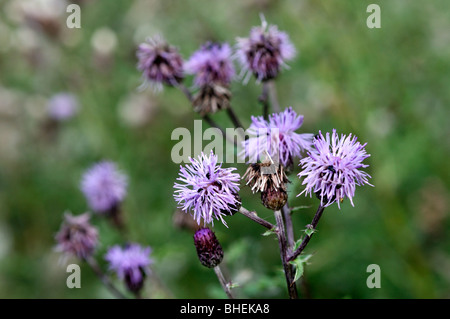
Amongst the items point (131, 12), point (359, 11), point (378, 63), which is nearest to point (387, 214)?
point (378, 63)

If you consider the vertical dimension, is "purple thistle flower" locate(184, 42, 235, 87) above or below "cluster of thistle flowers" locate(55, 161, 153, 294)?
above

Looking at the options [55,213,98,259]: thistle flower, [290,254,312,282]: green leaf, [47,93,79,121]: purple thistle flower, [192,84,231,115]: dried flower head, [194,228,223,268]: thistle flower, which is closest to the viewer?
[290,254,312,282]: green leaf

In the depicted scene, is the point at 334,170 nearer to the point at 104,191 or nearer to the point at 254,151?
the point at 254,151

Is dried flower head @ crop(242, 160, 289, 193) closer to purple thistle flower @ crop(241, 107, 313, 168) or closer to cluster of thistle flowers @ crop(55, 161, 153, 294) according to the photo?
purple thistle flower @ crop(241, 107, 313, 168)

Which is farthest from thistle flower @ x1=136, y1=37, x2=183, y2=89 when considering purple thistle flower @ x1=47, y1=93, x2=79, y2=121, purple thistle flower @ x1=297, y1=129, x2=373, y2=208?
purple thistle flower @ x1=47, y1=93, x2=79, y2=121

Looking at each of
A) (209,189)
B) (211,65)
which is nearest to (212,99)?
(211,65)

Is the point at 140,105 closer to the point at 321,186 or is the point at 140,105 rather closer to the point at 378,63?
the point at 378,63
